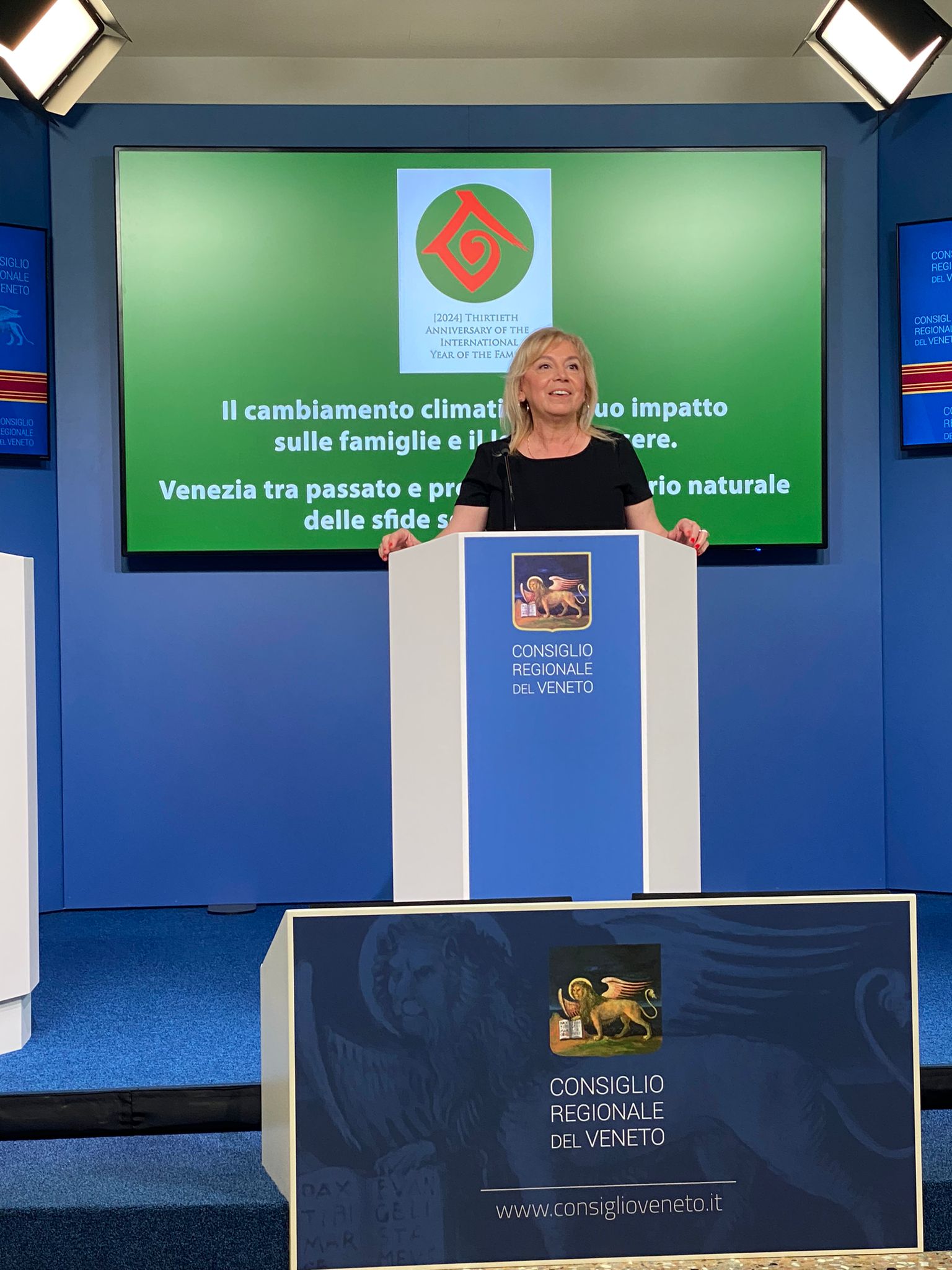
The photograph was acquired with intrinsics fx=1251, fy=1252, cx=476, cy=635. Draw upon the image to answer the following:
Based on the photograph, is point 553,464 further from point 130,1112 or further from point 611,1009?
point 611,1009

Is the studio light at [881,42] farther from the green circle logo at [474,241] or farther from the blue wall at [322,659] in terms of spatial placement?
the green circle logo at [474,241]

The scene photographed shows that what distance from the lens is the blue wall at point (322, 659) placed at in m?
4.15

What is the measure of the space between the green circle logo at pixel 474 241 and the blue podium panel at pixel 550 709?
2.14 meters

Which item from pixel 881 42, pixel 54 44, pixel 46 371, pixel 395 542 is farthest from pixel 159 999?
pixel 881 42

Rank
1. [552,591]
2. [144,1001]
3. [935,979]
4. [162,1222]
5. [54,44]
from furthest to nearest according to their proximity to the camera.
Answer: [54,44] → [935,979] → [144,1001] → [552,591] → [162,1222]

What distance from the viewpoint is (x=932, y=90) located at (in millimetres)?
4176

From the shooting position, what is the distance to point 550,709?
2273mm

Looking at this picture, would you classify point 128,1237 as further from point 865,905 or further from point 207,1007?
point 865,905

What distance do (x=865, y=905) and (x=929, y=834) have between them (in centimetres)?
339

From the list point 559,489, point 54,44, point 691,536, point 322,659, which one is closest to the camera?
point 691,536

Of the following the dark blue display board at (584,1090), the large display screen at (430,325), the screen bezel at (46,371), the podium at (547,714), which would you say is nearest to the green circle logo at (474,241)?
the large display screen at (430,325)

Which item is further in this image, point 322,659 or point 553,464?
point 322,659

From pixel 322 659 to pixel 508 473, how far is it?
1725 mm

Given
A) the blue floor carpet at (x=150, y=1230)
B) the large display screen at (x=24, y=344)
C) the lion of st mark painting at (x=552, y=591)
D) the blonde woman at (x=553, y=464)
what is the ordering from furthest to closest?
the large display screen at (x=24, y=344) → the blonde woman at (x=553, y=464) → the lion of st mark painting at (x=552, y=591) → the blue floor carpet at (x=150, y=1230)
